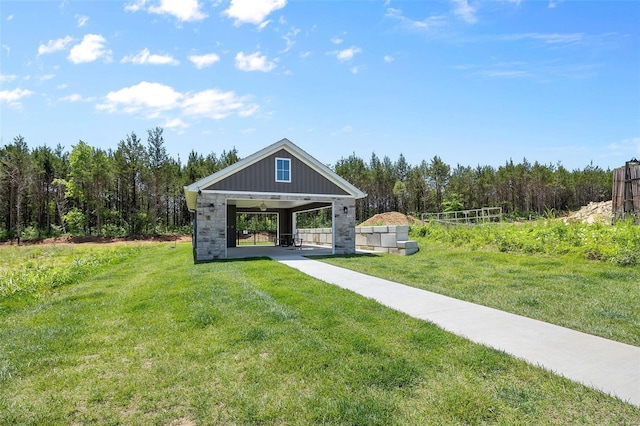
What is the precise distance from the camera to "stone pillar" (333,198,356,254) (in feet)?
51.1

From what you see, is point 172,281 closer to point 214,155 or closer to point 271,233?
point 271,233

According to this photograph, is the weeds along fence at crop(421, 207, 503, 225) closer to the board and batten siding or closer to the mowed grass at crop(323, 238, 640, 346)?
the board and batten siding

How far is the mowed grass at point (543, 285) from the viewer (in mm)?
4867

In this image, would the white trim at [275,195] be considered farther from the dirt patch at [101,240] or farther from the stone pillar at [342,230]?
the dirt patch at [101,240]

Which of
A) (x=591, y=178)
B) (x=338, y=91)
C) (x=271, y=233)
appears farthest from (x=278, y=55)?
(x=591, y=178)

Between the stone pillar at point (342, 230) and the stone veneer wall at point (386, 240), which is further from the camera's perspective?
the stone pillar at point (342, 230)

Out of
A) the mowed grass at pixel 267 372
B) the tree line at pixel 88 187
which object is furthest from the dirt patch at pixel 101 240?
the mowed grass at pixel 267 372

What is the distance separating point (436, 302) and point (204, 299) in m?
4.06

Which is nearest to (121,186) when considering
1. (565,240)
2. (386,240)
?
(386,240)

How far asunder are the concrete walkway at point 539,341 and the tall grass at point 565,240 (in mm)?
5487

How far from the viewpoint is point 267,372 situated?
136 inches

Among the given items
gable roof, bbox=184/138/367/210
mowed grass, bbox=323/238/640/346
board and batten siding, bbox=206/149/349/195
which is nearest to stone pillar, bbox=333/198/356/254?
board and batten siding, bbox=206/149/349/195

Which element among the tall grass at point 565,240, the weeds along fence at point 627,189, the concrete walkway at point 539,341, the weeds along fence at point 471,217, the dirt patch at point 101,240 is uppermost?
the weeds along fence at point 627,189

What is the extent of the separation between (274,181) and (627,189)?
1674 centimetres
